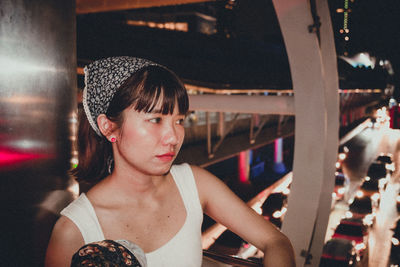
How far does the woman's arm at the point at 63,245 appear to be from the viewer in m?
1.17

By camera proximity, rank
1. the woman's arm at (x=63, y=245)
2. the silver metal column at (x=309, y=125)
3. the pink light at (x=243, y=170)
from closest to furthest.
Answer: the woman's arm at (x=63, y=245) < the silver metal column at (x=309, y=125) < the pink light at (x=243, y=170)

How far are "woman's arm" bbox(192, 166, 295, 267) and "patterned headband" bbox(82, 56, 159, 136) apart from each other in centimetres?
58

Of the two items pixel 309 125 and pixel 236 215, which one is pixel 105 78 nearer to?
pixel 236 215

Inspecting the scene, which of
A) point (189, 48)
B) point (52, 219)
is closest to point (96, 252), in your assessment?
point (52, 219)

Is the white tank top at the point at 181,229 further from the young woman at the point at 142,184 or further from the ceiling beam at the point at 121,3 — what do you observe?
the ceiling beam at the point at 121,3

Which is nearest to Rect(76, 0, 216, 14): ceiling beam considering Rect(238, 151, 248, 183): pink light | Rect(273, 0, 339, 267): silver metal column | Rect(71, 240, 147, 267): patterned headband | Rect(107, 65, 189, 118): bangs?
Rect(273, 0, 339, 267): silver metal column

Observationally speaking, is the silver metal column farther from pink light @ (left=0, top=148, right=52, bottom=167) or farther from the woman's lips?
pink light @ (left=0, top=148, right=52, bottom=167)

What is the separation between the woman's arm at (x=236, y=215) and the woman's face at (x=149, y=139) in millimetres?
387

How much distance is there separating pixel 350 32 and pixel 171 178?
2.33m

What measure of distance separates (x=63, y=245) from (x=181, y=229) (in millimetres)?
465

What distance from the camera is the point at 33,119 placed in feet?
4.26

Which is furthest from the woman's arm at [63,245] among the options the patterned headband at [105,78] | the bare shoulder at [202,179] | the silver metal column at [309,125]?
the silver metal column at [309,125]

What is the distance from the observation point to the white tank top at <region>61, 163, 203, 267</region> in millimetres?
1229

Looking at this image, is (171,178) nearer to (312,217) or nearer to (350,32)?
(312,217)
